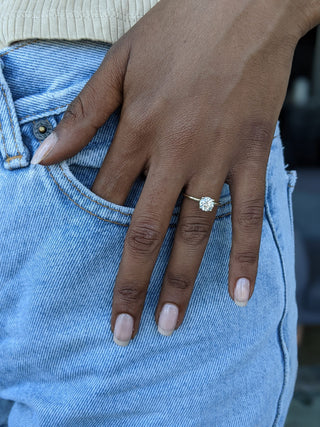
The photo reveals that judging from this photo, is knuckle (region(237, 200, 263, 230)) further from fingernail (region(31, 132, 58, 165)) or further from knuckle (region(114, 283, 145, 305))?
fingernail (region(31, 132, 58, 165))

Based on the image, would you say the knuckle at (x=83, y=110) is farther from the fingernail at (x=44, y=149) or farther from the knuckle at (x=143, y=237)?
the knuckle at (x=143, y=237)

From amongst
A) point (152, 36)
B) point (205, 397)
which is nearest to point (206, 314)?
point (205, 397)

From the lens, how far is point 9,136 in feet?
2.35

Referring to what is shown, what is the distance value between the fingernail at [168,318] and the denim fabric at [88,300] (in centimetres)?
2

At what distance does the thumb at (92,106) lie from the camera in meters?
0.70

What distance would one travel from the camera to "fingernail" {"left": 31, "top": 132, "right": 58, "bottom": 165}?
690mm

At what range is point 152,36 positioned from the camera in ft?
2.34

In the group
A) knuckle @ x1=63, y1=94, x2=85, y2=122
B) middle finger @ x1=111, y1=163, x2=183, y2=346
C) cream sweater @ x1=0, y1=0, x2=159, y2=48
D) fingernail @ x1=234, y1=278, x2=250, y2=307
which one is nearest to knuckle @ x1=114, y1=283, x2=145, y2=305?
middle finger @ x1=111, y1=163, x2=183, y2=346

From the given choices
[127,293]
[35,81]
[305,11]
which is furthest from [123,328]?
[305,11]

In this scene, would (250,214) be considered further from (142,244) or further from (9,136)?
(9,136)

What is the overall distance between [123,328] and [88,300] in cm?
7

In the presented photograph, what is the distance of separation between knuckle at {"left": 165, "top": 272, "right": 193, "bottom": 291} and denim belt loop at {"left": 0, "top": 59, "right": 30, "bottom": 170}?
26 cm

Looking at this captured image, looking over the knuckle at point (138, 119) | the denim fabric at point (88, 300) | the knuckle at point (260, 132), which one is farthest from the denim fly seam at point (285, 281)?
the knuckle at point (138, 119)

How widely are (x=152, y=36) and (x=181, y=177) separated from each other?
0.21 m
